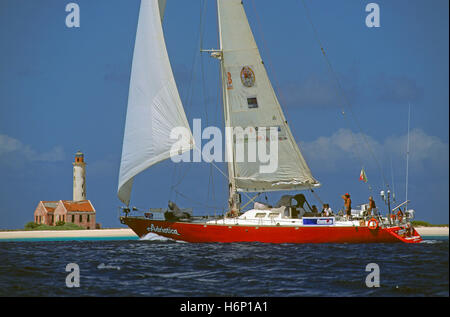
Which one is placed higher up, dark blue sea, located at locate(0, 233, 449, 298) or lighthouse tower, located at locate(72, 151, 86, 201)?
lighthouse tower, located at locate(72, 151, 86, 201)

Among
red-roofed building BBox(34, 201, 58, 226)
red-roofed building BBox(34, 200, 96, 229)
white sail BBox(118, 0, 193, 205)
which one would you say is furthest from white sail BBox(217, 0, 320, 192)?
red-roofed building BBox(34, 201, 58, 226)

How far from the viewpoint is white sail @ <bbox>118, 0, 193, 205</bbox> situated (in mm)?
31203

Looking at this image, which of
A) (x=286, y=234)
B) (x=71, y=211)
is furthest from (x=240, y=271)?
(x=71, y=211)

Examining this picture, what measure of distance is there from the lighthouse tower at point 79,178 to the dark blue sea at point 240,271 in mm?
47096

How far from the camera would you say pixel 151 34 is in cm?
3297

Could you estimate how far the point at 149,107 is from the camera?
31578mm

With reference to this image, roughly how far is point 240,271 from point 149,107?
13658 millimetres

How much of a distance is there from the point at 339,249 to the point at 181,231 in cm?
908

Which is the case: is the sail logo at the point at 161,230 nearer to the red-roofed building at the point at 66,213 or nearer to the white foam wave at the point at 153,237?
the white foam wave at the point at 153,237

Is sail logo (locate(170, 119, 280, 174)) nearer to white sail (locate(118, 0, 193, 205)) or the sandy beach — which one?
white sail (locate(118, 0, 193, 205))

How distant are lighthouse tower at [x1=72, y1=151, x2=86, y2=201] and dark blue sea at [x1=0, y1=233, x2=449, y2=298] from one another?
47096 millimetres
